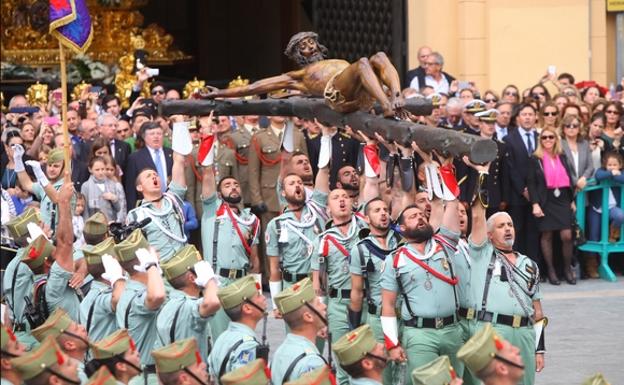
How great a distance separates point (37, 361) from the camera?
8.51 metres

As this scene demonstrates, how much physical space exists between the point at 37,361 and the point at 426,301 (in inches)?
143

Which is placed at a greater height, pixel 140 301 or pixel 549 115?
pixel 549 115

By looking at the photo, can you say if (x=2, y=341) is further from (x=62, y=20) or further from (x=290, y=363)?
(x=62, y=20)

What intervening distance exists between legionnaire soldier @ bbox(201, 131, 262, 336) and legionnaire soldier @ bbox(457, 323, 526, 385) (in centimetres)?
481

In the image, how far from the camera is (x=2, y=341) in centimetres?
839

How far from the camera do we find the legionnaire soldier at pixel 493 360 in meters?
8.84

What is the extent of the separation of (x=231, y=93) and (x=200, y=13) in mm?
17097

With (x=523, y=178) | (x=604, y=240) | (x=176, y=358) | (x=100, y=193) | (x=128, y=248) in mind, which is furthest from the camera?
(x=604, y=240)

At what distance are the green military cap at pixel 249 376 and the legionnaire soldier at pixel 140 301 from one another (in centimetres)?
169

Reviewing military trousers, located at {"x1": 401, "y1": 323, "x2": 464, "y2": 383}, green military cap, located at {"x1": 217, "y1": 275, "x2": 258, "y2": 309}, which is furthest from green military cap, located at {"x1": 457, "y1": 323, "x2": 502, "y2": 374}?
military trousers, located at {"x1": 401, "y1": 323, "x2": 464, "y2": 383}

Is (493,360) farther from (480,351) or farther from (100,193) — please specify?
(100,193)

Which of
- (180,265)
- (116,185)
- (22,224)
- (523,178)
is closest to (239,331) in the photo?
(180,265)

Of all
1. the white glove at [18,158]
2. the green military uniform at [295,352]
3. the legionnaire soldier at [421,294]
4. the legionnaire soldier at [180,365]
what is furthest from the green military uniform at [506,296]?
the white glove at [18,158]

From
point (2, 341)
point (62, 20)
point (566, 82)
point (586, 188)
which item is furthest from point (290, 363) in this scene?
point (566, 82)
